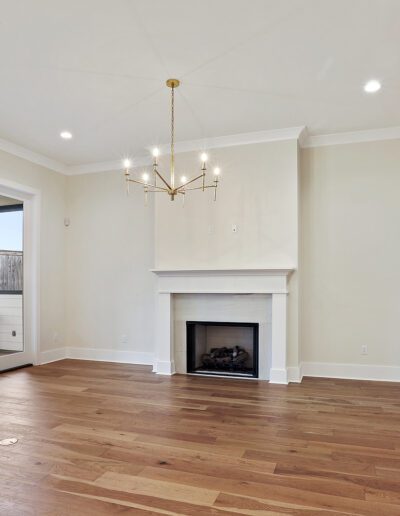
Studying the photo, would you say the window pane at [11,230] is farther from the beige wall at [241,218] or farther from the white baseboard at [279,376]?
the white baseboard at [279,376]

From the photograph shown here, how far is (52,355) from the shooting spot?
227 inches

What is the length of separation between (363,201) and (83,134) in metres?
3.54

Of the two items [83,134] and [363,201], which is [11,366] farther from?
[363,201]

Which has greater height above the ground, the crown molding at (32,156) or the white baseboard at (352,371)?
the crown molding at (32,156)

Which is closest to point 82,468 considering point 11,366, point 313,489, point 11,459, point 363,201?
point 11,459

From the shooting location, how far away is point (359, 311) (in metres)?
4.71

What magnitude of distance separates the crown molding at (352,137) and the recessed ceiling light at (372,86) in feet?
3.39

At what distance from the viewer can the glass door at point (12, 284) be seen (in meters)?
5.26

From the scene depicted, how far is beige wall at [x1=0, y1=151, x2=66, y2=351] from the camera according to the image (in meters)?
5.60

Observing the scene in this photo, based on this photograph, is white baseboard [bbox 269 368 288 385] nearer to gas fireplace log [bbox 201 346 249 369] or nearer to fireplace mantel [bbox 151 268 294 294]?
gas fireplace log [bbox 201 346 249 369]

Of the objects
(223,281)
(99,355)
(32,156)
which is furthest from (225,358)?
(32,156)

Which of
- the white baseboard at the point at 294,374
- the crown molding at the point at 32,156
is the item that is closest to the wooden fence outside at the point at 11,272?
the crown molding at the point at 32,156

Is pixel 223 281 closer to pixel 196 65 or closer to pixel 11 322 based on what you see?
pixel 196 65

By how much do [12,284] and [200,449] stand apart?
3.83m
